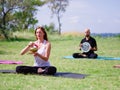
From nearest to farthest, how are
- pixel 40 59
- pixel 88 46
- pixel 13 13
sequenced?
pixel 40 59 < pixel 88 46 < pixel 13 13

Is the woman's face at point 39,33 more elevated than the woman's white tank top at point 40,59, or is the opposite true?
the woman's face at point 39,33

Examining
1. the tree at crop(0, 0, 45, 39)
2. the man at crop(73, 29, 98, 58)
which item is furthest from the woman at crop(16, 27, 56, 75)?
the tree at crop(0, 0, 45, 39)

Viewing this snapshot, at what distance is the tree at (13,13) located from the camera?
3431cm

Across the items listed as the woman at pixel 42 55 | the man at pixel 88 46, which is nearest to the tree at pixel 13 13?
the man at pixel 88 46

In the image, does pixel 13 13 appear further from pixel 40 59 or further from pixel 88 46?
pixel 40 59

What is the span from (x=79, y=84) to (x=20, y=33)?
3025 cm

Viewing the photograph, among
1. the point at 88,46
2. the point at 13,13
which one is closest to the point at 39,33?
the point at 88,46

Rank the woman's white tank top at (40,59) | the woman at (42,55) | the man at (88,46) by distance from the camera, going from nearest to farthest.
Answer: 1. the woman at (42,55)
2. the woman's white tank top at (40,59)
3. the man at (88,46)

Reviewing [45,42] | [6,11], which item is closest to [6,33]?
[6,11]

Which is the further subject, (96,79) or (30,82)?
(96,79)

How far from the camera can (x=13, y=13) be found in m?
39.1

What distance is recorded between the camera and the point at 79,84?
7.20m

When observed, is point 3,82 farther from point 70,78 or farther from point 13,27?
point 13,27

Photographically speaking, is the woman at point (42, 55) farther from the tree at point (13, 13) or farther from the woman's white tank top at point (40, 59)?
the tree at point (13, 13)
